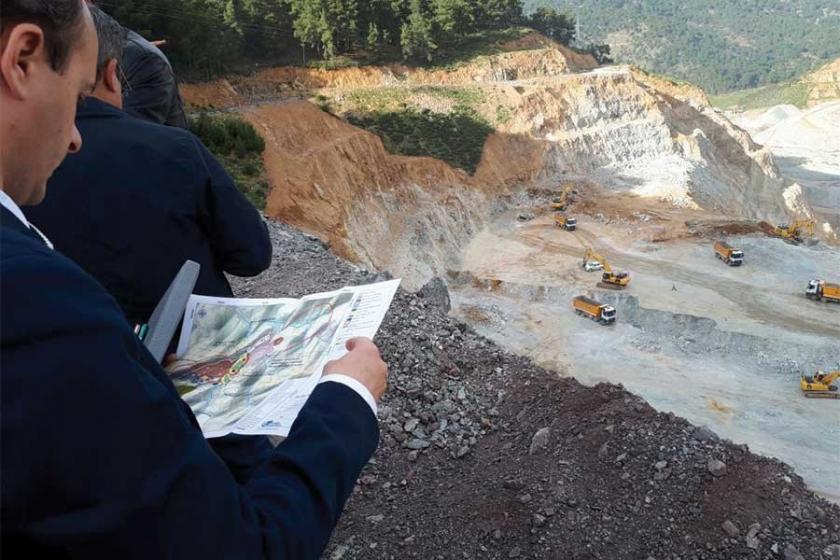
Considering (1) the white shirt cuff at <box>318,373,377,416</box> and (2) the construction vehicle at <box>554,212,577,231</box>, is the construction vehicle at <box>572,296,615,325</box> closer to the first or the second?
(2) the construction vehicle at <box>554,212,577,231</box>

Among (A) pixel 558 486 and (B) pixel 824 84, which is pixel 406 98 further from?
(B) pixel 824 84

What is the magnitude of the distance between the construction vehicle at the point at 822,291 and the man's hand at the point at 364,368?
89.0 ft

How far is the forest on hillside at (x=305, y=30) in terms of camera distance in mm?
30312

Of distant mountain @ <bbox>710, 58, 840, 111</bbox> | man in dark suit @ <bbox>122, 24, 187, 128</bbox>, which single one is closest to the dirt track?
man in dark suit @ <bbox>122, 24, 187, 128</bbox>

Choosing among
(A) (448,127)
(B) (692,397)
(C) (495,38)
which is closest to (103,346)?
(B) (692,397)

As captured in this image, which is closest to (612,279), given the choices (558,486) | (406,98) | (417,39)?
(406,98)

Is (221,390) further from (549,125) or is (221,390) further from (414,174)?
(549,125)

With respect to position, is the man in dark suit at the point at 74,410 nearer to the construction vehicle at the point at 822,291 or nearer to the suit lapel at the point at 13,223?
the suit lapel at the point at 13,223

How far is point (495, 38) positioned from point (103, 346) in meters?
56.0

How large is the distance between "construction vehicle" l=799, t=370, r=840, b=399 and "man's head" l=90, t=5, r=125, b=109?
65.2ft

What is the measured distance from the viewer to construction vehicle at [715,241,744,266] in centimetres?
2734

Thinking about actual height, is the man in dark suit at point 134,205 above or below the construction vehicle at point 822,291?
above

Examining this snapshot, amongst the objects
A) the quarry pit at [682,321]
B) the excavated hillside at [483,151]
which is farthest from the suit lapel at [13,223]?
the excavated hillside at [483,151]

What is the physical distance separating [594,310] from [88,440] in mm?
22799
